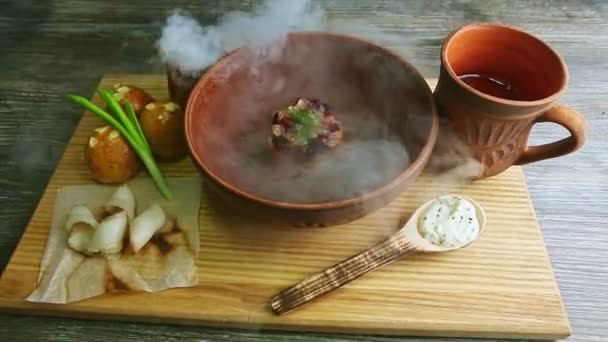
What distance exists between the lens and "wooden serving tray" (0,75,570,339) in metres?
0.71

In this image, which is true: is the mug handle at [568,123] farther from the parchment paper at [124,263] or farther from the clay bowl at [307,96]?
the parchment paper at [124,263]

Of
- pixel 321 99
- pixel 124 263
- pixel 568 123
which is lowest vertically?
pixel 124 263

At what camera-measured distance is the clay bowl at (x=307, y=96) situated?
2.35ft

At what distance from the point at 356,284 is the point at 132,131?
1.30 feet

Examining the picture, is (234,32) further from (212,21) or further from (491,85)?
(491,85)

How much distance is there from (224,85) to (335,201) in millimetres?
281

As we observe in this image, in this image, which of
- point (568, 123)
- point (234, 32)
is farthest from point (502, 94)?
point (234, 32)

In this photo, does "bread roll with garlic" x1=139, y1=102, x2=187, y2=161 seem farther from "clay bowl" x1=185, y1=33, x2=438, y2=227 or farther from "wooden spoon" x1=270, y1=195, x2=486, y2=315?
"wooden spoon" x1=270, y1=195, x2=486, y2=315

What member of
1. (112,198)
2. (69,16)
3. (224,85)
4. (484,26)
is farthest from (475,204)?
(69,16)

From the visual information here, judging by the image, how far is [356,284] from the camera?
738 mm

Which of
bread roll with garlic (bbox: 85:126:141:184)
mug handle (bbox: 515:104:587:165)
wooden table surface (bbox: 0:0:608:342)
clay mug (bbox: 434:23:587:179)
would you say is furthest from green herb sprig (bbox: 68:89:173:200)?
mug handle (bbox: 515:104:587:165)

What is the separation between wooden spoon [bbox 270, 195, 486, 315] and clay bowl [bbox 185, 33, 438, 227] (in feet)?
0.20

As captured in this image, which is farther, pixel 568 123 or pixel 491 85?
pixel 491 85

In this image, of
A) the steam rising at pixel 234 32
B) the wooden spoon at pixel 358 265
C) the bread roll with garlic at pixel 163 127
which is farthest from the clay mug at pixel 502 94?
the bread roll with garlic at pixel 163 127
